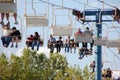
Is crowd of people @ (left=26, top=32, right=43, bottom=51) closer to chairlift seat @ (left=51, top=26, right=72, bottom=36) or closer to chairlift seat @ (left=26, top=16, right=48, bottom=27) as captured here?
chairlift seat @ (left=51, top=26, right=72, bottom=36)

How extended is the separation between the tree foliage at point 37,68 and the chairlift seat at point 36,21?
3259 centimetres

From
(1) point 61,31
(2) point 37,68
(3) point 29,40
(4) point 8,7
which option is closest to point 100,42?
(3) point 29,40

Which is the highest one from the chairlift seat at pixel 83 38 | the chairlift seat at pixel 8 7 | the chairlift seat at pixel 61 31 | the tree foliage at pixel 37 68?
the chairlift seat at pixel 8 7

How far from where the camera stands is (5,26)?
23547 millimetres

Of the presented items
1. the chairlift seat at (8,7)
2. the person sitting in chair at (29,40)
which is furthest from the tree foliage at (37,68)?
the chairlift seat at (8,7)

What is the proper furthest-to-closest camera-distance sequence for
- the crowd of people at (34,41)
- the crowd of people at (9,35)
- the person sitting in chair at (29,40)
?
the person sitting in chair at (29,40), the crowd of people at (34,41), the crowd of people at (9,35)

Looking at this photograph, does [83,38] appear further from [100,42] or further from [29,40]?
[29,40]

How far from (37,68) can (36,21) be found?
1447 inches

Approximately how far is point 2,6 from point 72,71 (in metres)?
39.9

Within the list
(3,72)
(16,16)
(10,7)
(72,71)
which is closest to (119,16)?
(16,16)

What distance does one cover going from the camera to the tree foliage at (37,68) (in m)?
54.5

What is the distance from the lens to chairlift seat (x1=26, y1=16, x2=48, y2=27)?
21609 mm

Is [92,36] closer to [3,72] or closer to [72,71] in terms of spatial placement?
[3,72]

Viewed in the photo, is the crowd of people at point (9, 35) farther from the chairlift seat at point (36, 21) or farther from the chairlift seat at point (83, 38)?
the chairlift seat at point (83, 38)
